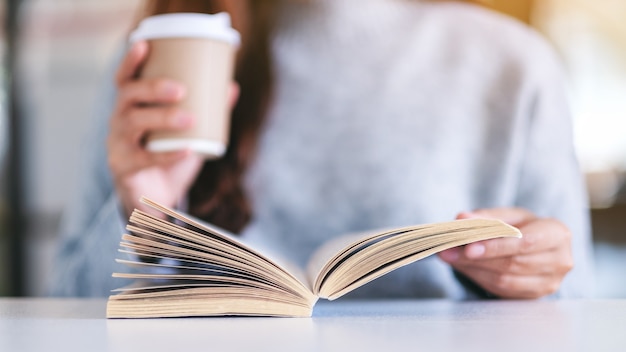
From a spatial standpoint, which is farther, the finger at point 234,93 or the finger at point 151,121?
the finger at point 234,93

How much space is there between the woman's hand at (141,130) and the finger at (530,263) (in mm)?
401

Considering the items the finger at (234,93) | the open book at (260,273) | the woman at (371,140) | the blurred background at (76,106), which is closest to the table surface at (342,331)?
the open book at (260,273)

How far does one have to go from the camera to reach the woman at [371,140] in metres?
1.10

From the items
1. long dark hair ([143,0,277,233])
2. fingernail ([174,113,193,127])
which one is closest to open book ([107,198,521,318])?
fingernail ([174,113,193,127])

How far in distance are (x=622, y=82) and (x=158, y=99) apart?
3.03 m

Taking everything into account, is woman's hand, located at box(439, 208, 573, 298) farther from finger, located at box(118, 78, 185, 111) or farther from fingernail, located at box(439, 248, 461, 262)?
finger, located at box(118, 78, 185, 111)

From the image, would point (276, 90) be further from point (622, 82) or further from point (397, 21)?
point (622, 82)

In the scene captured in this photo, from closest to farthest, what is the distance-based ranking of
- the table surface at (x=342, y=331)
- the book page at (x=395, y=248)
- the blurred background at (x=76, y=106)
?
the table surface at (x=342, y=331)
the book page at (x=395, y=248)
the blurred background at (x=76, y=106)

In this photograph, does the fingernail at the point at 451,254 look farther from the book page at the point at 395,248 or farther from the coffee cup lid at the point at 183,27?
the coffee cup lid at the point at 183,27

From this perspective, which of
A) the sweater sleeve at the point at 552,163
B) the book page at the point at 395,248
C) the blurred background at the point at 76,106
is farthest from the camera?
the blurred background at the point at 76,106

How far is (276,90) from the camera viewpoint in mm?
1245

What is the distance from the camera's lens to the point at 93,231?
1019 millimetres

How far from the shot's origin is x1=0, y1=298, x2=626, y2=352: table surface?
43 centimetres

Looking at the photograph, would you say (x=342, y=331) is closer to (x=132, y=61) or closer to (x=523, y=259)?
(x=523, y=259)
